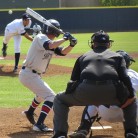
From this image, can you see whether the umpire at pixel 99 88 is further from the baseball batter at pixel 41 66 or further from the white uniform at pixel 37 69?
the white uniform at pixel 37 69

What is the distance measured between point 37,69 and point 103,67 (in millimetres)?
2357

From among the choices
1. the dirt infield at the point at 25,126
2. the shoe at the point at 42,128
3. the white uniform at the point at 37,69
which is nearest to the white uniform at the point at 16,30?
the dirt infield at the point at 25,126

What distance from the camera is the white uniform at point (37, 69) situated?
25.8ft

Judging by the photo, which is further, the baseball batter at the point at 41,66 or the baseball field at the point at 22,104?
the baseball batter at the point at 41,66

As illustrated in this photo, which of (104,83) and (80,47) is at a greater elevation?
(104,83)

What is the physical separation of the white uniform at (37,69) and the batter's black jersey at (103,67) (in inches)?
75.8

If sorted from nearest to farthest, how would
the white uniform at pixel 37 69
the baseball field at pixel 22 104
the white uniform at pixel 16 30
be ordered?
the baseball field at pixel 22 104
the white uniform at pixel 37 69
the white uniform at pixel 16 30

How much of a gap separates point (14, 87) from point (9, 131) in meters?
5.02

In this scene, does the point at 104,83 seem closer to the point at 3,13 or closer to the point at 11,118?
the point at 11,118

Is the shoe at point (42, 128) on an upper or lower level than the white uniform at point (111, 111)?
lower

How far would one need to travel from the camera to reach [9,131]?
305 inches

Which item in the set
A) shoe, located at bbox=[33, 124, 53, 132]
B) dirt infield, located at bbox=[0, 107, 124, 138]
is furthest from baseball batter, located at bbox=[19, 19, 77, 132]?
dirt infield, located at bbox=[0, 107, 124, 138]

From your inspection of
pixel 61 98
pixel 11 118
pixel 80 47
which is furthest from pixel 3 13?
pixel 61 98

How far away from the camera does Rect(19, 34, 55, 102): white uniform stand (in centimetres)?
788
